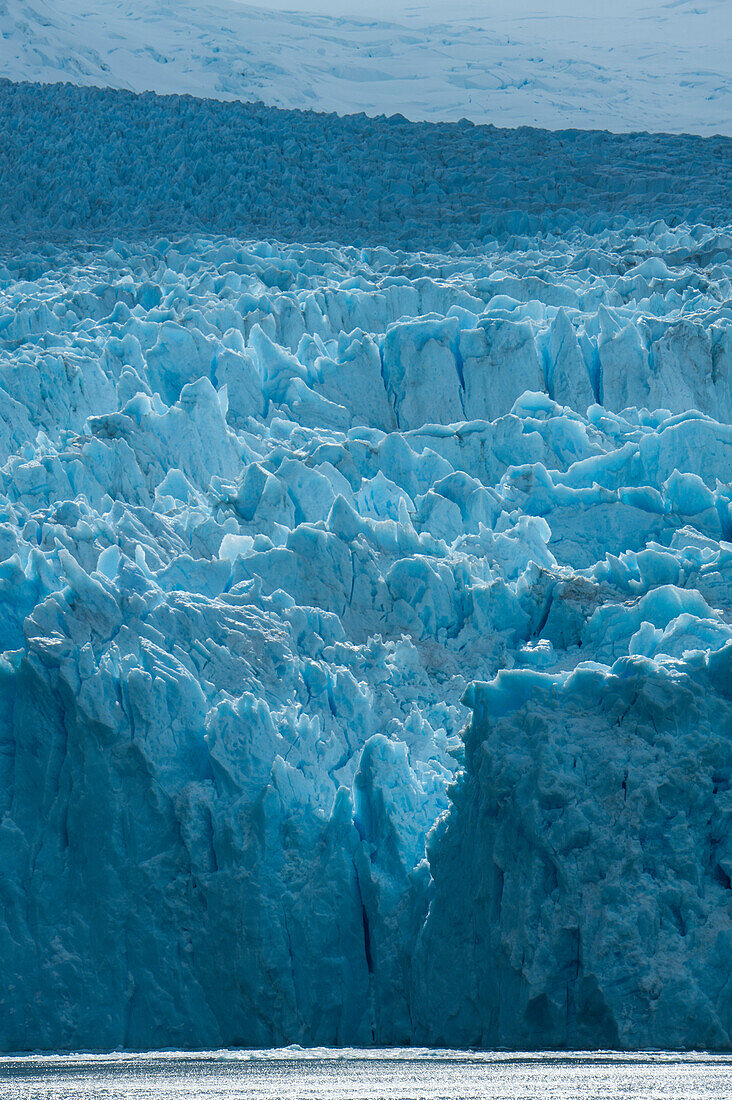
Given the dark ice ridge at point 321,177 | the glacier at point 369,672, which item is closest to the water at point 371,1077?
the glacier at point 369,672

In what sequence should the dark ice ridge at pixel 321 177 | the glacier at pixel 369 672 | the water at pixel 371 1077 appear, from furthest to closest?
1. the dark ice ridge at pixel 321 177
2. the glacier at pixel 369 672
3. the water at pixel 371 1077

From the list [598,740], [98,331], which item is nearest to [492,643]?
[598,740]

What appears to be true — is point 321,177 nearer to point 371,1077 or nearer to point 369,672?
point 369,672

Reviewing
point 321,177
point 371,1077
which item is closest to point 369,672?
point 371,1077

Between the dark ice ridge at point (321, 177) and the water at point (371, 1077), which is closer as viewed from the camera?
the water at point (371, 1077)

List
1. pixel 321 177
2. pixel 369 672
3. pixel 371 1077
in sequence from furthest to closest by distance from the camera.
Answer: pixel 321 177 < pixel 369 672 < pixel 371 1077

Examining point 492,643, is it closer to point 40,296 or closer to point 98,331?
point 98,331

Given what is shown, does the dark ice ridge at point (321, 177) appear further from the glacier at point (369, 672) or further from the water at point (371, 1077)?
the water at point (371, 1077)
